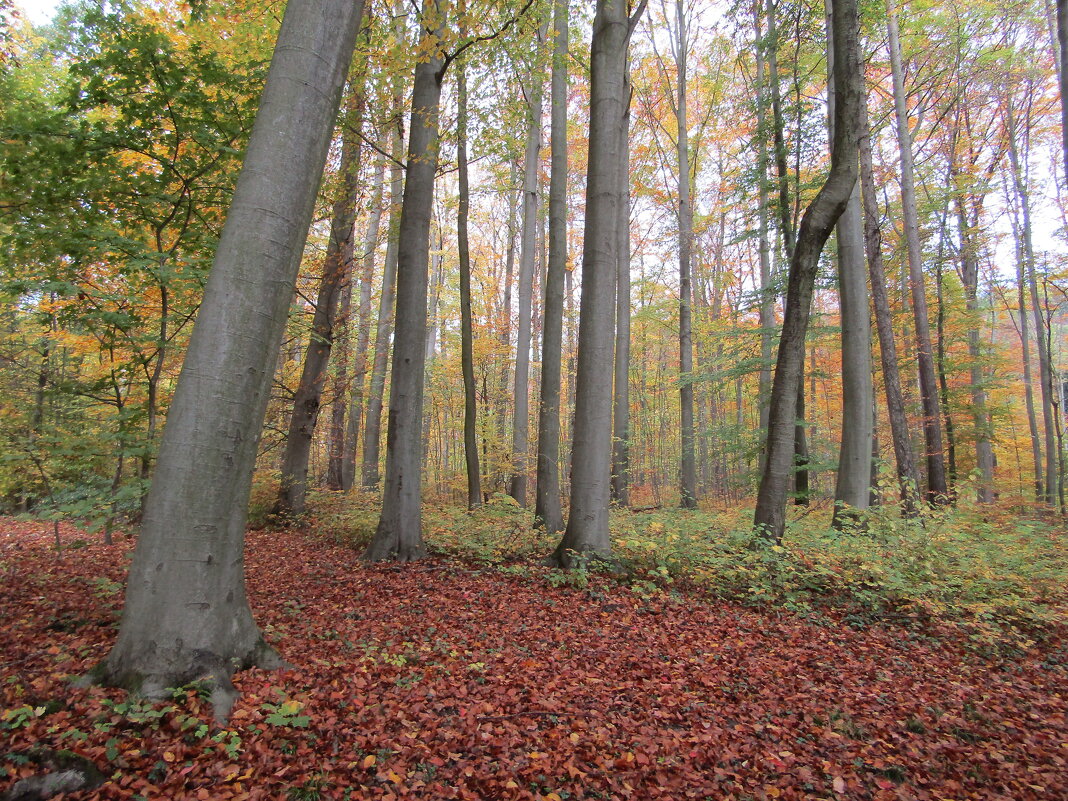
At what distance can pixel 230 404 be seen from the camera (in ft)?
9.95

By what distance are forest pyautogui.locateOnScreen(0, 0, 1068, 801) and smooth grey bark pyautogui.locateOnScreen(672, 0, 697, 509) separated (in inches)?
52.6

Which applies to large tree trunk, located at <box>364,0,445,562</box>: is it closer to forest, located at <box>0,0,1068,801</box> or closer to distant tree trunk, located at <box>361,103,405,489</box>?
forest, located at <box>0,0,1068,801</box>

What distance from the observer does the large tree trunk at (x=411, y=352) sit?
7.00m

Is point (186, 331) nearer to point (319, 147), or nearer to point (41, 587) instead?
point (41, 587)

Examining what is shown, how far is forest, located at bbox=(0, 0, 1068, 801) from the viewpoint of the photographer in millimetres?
2879

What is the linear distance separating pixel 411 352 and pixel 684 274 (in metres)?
10.9

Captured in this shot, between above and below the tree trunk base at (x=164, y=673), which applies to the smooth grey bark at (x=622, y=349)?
above

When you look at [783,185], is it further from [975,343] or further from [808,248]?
[975,343]

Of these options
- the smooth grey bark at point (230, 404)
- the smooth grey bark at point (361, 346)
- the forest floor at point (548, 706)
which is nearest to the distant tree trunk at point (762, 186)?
the forest floor at point (548, 706)

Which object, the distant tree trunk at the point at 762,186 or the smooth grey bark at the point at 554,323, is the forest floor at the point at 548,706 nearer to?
the smooth grey bark at the point at 554,323

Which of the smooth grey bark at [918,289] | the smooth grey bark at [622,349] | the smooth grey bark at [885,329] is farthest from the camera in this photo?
the smooth grey bark at [622,349]

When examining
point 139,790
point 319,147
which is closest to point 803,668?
point 139,790

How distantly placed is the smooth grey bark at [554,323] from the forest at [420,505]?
67 millimetres

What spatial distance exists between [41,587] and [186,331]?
14.4 feet
